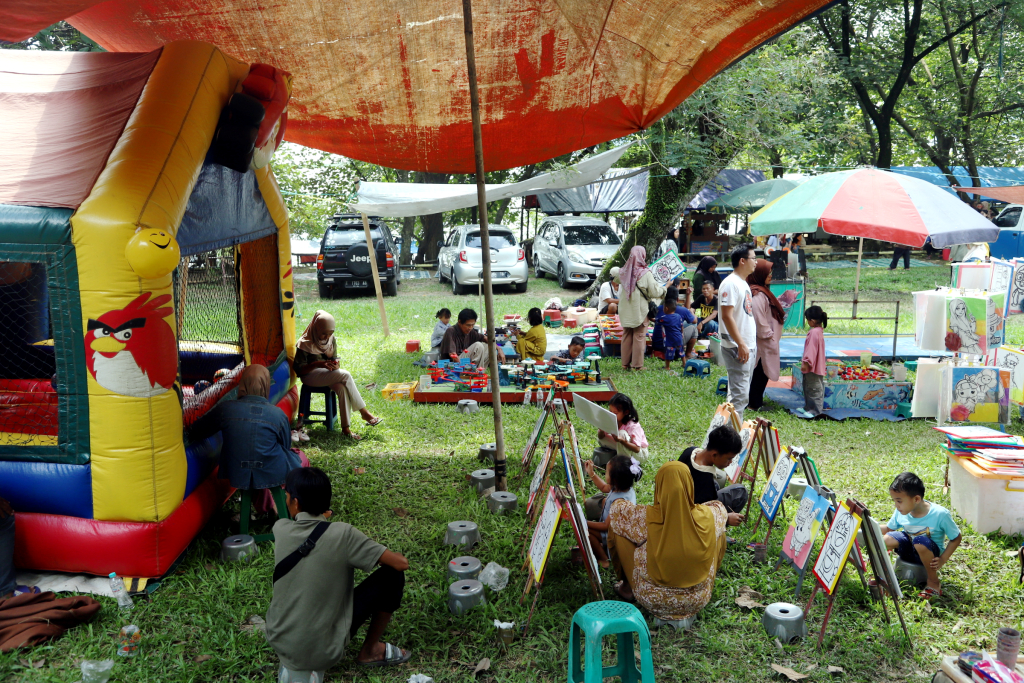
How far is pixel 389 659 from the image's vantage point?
3693 millimetres

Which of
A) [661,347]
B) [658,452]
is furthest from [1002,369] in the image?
[661,347]

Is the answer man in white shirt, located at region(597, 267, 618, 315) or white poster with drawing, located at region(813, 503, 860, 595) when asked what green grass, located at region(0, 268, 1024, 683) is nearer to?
white poster with drawing, located at region(813, 503, 860, 595)

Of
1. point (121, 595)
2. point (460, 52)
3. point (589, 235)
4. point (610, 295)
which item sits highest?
point (460, 52)

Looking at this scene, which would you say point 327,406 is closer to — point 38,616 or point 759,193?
point 38,616

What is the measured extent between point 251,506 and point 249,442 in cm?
56

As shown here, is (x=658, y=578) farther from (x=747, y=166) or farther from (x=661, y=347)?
(x=747, y=166)

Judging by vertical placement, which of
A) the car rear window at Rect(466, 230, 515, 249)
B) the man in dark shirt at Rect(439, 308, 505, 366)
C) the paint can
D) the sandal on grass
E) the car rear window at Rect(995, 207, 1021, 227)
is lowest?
the sandal on grass

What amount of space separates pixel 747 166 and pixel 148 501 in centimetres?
1631

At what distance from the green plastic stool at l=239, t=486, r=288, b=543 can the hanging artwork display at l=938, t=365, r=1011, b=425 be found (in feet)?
21.1

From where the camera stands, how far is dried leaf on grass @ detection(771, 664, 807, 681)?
3.52 meters

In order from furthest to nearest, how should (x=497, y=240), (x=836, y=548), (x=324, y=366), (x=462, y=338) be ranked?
(x=497, y=240) → (x=462, y=338) → (x=324, y=366) → (x=836, y=548)

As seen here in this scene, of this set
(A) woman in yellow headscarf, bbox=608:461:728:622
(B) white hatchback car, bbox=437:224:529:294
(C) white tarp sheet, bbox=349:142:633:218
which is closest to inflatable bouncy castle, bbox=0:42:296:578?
(A) woman in yellow headscarf, bbox=608:461:728:622

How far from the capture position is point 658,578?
12.9ft

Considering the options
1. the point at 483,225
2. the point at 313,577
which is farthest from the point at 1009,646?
the point at 483,225
